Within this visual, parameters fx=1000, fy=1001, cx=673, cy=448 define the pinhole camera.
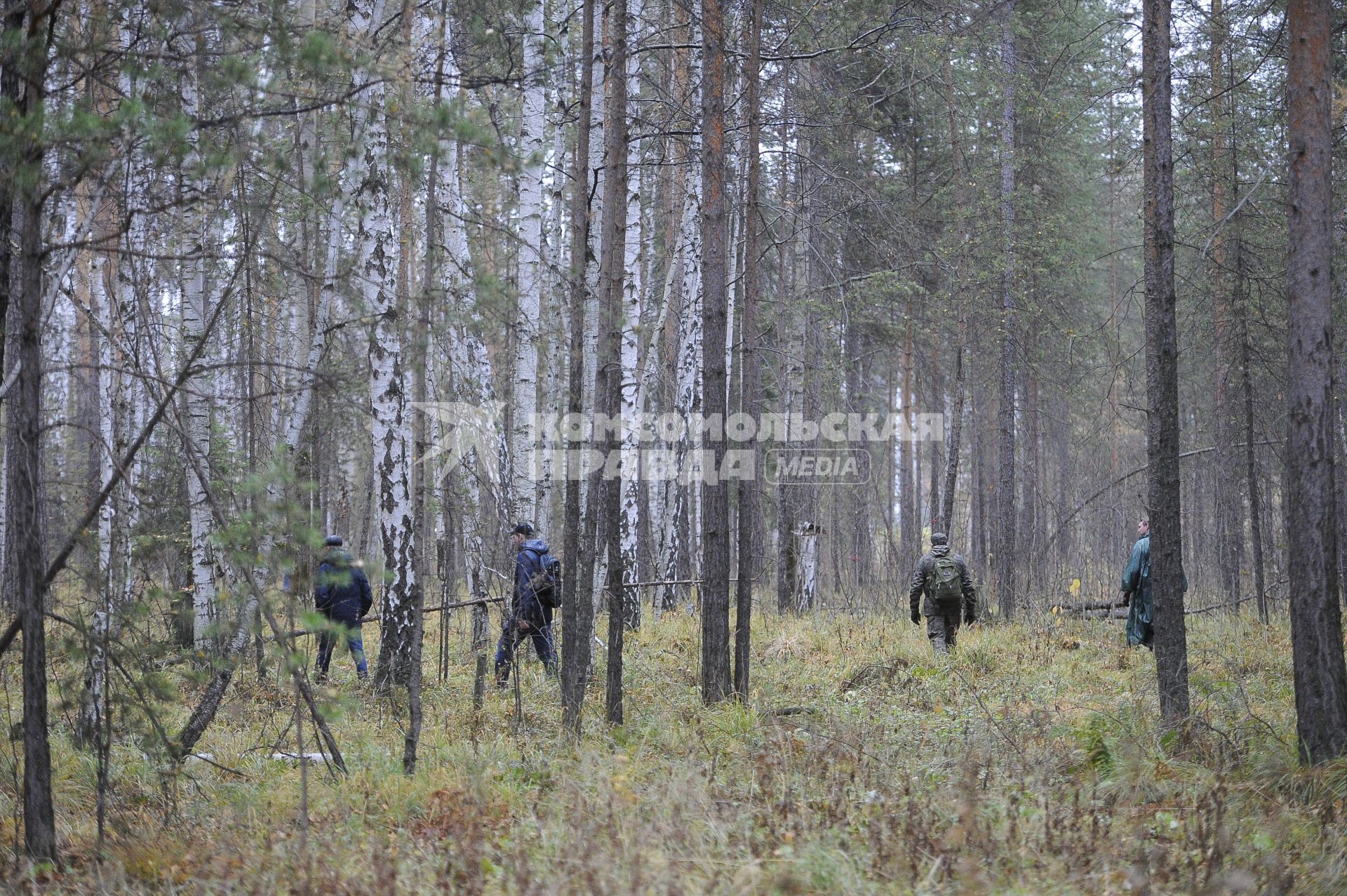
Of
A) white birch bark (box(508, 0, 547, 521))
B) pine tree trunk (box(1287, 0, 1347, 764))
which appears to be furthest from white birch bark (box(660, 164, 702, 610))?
pine tree trunk (box(1287, 0, 1347, 764))

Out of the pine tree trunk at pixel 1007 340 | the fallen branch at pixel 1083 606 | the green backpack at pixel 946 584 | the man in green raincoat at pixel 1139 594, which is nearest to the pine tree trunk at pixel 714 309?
the green backpack at pixel 946 584

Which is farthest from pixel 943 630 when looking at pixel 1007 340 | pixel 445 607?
pixel 445 607

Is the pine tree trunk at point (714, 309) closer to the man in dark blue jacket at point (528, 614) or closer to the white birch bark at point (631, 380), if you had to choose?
the man in dark blue jacket at point (528, 614)

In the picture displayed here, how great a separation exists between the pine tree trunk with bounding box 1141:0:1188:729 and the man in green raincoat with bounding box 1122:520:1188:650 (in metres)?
3.74

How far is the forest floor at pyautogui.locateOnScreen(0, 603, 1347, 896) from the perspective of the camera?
4703mm

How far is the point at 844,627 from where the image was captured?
510 inches

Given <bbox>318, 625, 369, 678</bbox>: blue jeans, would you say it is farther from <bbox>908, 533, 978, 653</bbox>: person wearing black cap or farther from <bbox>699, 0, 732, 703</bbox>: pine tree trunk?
<bbox>908, 533, 978, 653</bbox>: person wearing black cap

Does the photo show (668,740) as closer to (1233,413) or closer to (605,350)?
(605,350)

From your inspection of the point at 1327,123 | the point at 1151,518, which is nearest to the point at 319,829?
the point at 1151,518

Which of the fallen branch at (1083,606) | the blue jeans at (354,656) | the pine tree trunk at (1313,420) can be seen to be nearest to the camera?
the pine tree trunk at (1313,420)

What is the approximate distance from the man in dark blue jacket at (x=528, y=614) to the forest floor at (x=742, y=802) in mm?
633

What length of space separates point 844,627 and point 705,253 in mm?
6313

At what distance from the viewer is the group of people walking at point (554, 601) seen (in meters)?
9.83

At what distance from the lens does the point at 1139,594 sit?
11242 millimetres
